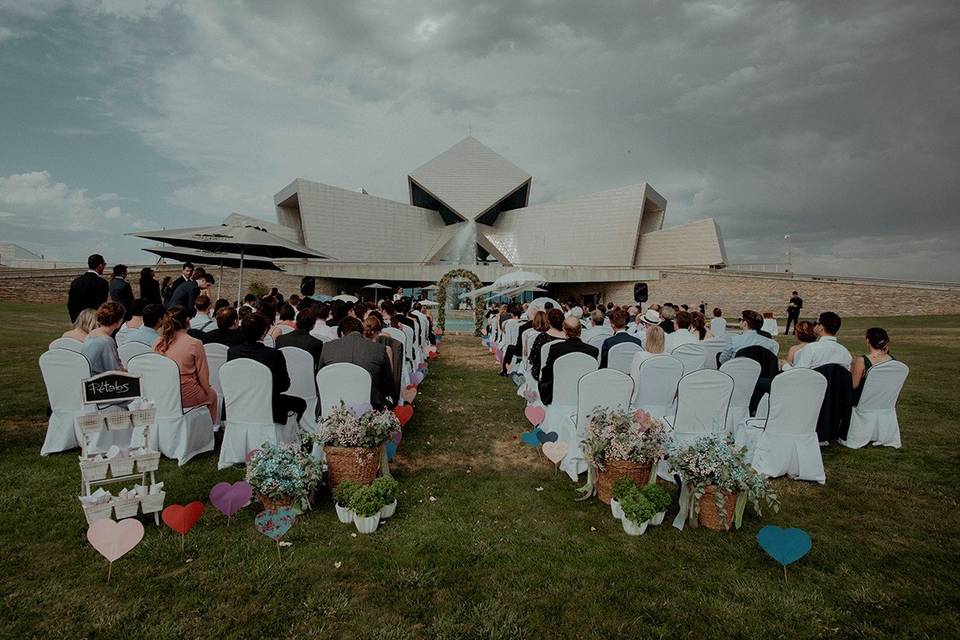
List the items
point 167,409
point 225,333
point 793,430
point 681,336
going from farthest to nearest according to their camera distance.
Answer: point 681,336 < point 225,333 < point 167,409 < point 793,430

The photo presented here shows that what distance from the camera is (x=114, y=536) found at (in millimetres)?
2611

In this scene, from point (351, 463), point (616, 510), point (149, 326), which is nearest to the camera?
point (616, 510)

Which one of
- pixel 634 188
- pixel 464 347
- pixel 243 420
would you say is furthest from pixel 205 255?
pixel 634 188

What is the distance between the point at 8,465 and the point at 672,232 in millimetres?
42939

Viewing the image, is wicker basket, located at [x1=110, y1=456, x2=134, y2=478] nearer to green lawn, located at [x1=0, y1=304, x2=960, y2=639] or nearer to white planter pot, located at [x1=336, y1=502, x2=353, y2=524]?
green lawn, located at [x1=0, y1=304, x2=960, y2=639]

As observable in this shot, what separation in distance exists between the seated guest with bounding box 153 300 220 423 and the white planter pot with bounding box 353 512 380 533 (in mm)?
2456

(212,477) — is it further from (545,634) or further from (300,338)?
(545,634)

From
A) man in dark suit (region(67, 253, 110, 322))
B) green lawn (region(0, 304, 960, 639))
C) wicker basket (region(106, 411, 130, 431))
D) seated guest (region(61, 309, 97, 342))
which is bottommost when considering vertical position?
green lawn (region(0, 304, 960, 639))

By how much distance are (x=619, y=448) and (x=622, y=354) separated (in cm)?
271

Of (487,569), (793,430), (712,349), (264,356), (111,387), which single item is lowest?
(487,569)

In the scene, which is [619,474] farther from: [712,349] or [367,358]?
[712,349]

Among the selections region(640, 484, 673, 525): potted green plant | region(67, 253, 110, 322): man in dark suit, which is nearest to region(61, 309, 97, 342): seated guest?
region(67, 253, 110, 322): man in dark suit

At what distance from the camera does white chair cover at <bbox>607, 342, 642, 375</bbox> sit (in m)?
6.03

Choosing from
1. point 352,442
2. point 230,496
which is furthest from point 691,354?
point 230,496
